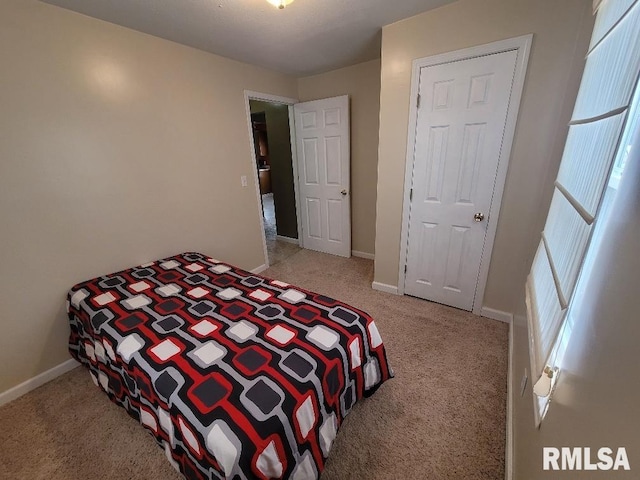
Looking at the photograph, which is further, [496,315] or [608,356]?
[496,315]

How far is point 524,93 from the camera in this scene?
169 centimetres

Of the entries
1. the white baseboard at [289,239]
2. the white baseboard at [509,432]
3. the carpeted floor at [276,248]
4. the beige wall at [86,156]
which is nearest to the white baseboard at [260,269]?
the carpeted floor at [276,248]

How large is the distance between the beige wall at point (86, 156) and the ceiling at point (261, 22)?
0.16 meters

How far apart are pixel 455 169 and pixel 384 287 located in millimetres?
1304

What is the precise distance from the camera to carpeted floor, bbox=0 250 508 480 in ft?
3.96

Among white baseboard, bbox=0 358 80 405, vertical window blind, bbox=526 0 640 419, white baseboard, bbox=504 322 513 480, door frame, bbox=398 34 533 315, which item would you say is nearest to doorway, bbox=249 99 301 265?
door frame, bbox=398 34 533 315

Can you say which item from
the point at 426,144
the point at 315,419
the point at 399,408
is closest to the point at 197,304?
the point at 315,419

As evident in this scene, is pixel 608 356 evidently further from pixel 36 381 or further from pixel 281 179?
pixel 281 179

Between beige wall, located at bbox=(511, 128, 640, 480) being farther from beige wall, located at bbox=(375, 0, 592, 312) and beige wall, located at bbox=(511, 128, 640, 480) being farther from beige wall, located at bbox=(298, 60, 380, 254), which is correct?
beige wall, located at bbox=(298, 60, 380, 254)

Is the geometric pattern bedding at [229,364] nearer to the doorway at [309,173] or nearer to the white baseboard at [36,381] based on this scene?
the white baseboard at [36,381]

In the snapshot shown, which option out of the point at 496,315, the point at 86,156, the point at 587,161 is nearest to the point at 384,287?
the point at 496,315

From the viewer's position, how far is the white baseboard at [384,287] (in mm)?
2604

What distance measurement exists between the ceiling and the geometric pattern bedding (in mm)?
1802

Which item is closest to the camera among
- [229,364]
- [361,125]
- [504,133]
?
[229,364]
